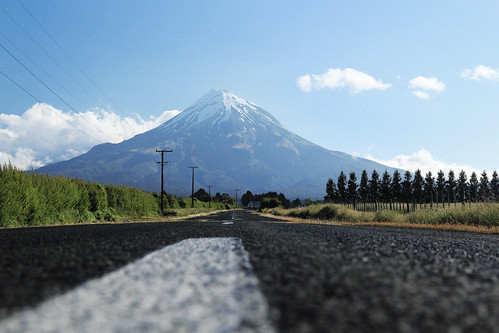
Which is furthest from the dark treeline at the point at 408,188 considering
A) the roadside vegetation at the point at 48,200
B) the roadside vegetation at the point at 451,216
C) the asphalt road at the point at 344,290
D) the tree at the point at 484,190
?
the asphalt road at the point at 344,290

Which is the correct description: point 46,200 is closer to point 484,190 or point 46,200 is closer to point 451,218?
point 451,218

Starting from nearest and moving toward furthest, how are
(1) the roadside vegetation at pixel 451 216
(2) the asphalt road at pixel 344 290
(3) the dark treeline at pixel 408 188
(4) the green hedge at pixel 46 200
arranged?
(2) the asphalt road at pixel 344 290 → (1) the roadside vegetation at pixel 451 216 → (4) the green hedge at pixel 46 200 → (3) the dark treeline at pixel 408 188

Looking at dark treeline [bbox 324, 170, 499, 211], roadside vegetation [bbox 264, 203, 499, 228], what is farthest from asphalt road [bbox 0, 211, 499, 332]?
dark treeline [bbox 324, 170, 499, 211]

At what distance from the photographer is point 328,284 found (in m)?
1.40

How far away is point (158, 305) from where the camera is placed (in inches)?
46.2

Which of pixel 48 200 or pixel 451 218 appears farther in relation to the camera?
pixel 48 200

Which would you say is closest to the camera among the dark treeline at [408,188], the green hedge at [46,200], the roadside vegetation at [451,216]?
the roadside vegetation at [451,216]

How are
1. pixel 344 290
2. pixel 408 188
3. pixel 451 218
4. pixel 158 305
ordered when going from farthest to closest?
1. pixel 408 188
2. pixel 451 218
3. pixel 344 290
4. pixel 158 305

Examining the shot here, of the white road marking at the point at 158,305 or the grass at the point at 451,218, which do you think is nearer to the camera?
the white road marking at the point at 158,305

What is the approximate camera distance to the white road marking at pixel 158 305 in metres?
1.01

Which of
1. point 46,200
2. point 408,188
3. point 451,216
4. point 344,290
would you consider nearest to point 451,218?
point 451,216

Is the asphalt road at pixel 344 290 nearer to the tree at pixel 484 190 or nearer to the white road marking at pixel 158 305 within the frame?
the white road marking at pixel 158 305

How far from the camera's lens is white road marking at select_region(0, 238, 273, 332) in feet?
3.30

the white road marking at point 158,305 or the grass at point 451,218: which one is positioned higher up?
the white road marking at point 158,305
